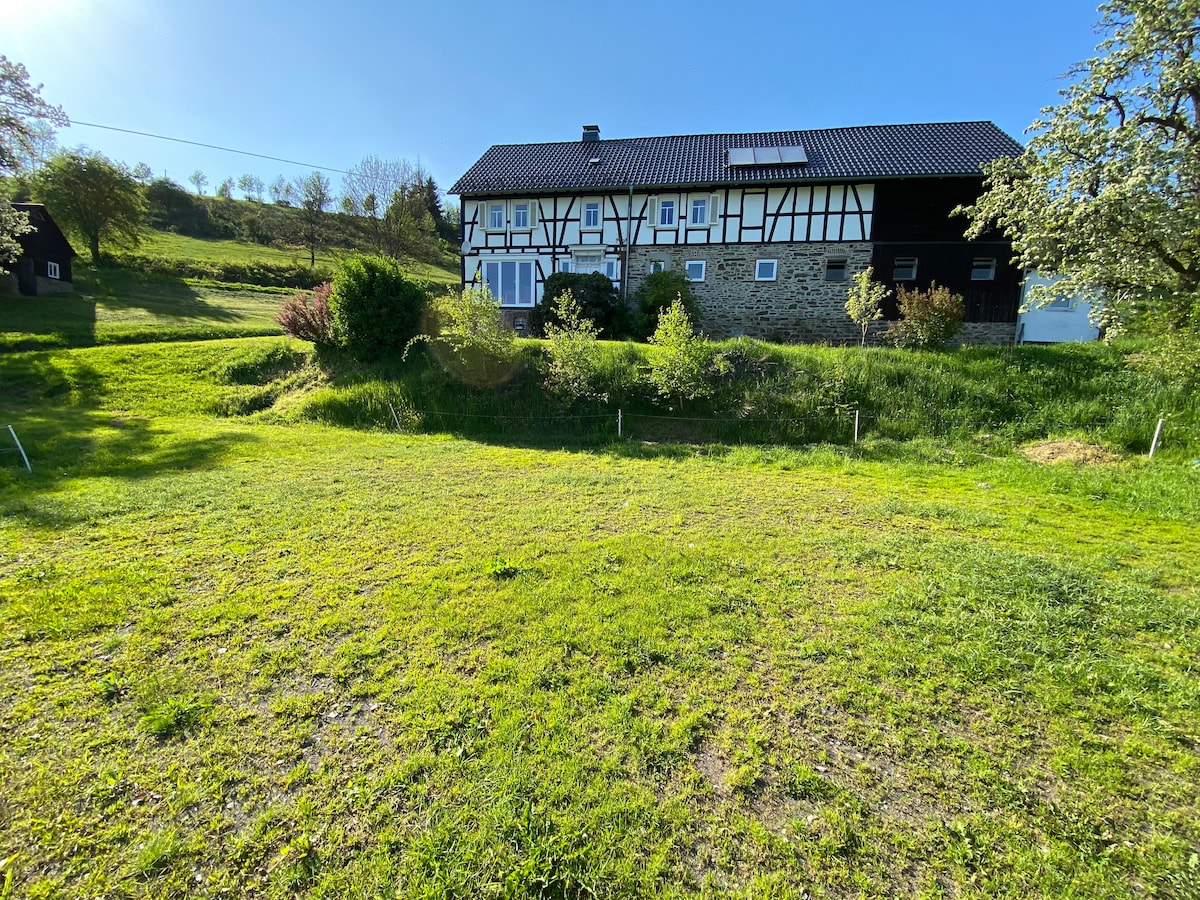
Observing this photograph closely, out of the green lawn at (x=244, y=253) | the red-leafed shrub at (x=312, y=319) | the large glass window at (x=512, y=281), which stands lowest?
the red-leafed shrub at (x=312, y=319)

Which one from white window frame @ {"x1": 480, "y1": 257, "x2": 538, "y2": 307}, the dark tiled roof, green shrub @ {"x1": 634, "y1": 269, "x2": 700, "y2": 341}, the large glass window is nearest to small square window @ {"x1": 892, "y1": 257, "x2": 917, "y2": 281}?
the dark tiled roof

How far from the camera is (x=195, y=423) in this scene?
1191 centimetres

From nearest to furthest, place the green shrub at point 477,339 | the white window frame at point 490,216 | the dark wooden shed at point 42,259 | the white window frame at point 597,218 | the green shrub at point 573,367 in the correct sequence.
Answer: the green shrub at point 573,367 < the green shrub at point 477,339 < the white window frame at point 597,218 < the white window frame at point 490,216 < the dark wooden shed at point 42,259

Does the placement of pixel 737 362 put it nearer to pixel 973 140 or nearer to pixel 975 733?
pixel 975 733

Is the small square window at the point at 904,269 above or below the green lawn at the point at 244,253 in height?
below

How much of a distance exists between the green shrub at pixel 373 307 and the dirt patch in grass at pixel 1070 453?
14.9m

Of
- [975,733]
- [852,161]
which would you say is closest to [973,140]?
[852,161]

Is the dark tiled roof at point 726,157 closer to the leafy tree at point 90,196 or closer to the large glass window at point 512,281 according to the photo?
the large glass window at point 512,281

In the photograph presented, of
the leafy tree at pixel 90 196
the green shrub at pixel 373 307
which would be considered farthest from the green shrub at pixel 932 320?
the leafy tree at pixel 90 196

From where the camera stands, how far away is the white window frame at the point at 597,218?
19891mm

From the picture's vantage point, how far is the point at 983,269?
17328 millimetres

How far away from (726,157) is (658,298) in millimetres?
7305

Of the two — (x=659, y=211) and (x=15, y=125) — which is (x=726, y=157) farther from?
(x=15, y=125)

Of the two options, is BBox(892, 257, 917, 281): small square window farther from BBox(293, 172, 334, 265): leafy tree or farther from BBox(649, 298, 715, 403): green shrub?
BBox(293, 172, 334, 265): leafy tree
